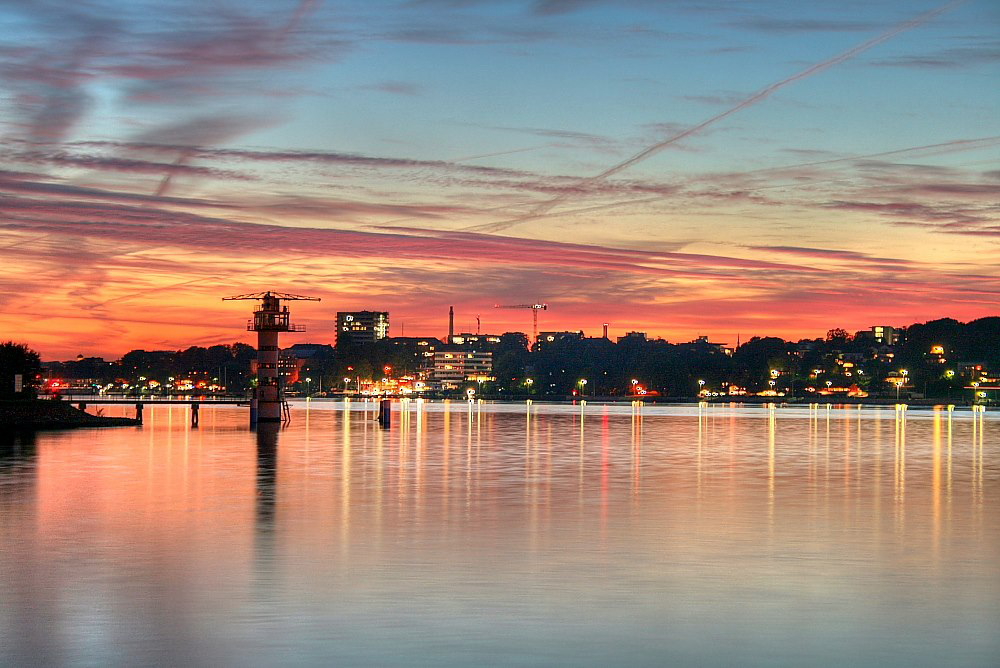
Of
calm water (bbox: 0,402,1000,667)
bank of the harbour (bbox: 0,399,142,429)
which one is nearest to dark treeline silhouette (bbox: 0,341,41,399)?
bank of the harbour (bbox: 0,399,142,429)

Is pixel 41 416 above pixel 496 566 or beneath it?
beneath

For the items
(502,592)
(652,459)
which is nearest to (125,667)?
(502,592)

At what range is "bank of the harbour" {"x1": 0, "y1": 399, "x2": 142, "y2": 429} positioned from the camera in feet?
234

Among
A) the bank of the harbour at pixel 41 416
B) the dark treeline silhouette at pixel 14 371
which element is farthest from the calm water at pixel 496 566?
the dark treeline silhouette at pixel 14 371

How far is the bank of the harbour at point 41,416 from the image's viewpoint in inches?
2810

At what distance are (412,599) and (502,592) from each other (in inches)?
55.0

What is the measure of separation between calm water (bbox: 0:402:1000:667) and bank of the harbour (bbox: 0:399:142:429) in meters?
32.8

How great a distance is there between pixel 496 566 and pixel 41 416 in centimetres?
6204

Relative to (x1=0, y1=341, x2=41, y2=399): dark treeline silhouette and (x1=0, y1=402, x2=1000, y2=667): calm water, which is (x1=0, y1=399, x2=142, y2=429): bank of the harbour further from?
(x1=0, y1=402, x2=1000, y2=667): calm water

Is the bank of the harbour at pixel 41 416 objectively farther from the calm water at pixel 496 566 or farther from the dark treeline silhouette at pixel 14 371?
the calm water at pixel 496 566

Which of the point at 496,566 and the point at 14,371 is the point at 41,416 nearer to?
the point at 14,371

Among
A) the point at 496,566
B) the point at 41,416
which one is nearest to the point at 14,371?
the point at 41,416

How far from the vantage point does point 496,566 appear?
19156mm

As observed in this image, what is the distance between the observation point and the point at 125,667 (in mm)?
11938
